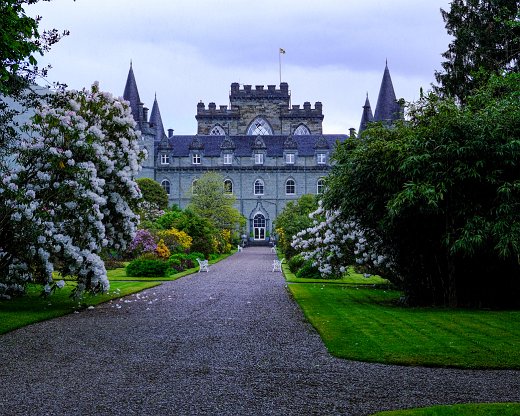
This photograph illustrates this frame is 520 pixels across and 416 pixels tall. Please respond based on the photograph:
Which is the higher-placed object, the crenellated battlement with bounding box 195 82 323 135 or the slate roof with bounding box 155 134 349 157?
the crenellated battlement with bounding box 195 82 323 135

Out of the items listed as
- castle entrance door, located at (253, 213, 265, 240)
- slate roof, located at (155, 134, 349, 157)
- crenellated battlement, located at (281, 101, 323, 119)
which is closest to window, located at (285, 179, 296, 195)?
slate roof, located at (155, 134, 349, 157)

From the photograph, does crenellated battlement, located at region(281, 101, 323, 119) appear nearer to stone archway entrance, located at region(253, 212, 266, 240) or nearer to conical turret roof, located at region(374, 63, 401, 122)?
conical turret roof, located at region(374, 63, 401, 122)

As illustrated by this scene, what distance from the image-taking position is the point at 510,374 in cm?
770

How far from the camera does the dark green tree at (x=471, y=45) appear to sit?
30438mm

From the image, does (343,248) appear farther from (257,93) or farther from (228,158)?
(257,93)

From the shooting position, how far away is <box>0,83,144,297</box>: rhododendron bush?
1291cm

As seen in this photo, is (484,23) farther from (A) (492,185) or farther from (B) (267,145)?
(B) (267,145)

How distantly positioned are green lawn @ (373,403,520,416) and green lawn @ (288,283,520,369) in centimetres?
223

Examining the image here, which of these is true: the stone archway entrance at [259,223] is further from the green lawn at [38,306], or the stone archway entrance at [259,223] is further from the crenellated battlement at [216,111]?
the green lawn at [38,306]

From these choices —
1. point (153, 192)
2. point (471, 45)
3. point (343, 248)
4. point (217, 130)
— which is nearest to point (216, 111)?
point (217, 130)

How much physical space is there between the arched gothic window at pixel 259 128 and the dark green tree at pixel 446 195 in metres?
67.0

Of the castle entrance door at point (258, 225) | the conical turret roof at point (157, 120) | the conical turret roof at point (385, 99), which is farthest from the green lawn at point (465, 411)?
the conical turret roof at point (157, 120)

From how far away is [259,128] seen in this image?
83.9 metres

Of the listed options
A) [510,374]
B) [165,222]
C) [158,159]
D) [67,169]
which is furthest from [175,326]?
[158,159]
